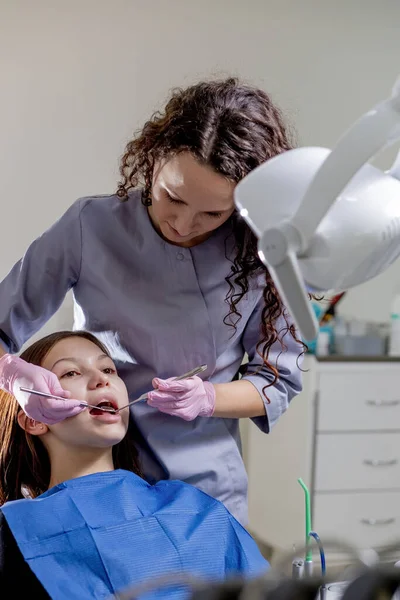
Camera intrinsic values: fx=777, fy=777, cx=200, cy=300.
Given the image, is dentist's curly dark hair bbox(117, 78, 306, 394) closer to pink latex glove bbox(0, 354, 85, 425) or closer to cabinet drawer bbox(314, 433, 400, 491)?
pink latex glove bbox(0, 354, 85, 425)

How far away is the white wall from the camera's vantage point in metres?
3.05

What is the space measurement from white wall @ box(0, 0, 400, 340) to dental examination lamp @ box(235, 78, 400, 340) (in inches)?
88.4

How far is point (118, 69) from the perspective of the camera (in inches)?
123

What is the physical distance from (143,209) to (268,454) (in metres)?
1.78

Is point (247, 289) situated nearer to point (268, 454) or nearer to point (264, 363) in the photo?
point (264, 363)

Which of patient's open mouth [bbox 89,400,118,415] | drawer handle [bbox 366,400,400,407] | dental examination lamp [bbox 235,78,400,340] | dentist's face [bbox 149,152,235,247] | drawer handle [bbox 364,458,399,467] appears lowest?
drawer handle [bbox 364,458,399,467]

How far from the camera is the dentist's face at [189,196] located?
131 cm

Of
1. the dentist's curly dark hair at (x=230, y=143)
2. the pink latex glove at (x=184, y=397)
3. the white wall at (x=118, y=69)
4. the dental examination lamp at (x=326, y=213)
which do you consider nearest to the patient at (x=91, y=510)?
the pink latex glove at (x=184, y=397)

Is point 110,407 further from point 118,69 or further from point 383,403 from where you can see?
point 118,69

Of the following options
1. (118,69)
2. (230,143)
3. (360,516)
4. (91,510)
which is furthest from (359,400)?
(230,143)

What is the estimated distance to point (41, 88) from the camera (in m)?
3.06

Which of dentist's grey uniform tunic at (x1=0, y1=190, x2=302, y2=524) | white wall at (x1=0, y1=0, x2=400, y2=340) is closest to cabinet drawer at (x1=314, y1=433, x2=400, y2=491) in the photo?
white wall at (x1=0, y1=0, x2=400, y2=340)

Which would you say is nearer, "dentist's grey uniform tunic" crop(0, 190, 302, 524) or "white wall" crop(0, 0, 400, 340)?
"dentist's grey uniform tunic" crop(0, 190, 302, 524)

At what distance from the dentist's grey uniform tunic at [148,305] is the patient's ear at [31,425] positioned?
0.16 m
